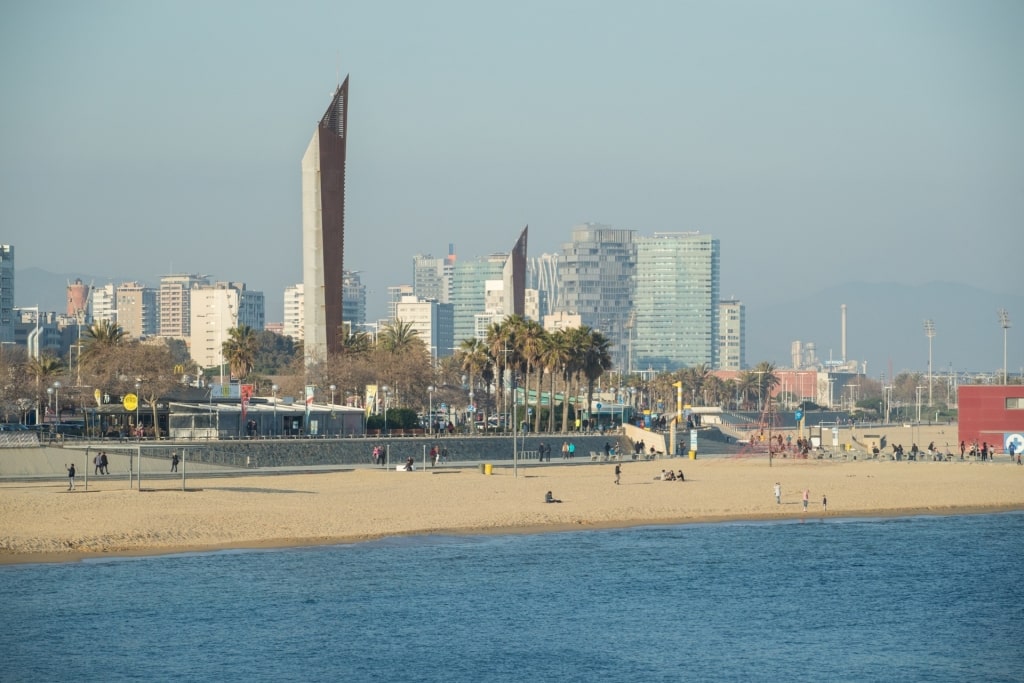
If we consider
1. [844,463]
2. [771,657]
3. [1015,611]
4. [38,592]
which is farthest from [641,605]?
[844,463]

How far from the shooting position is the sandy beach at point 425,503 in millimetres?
47406

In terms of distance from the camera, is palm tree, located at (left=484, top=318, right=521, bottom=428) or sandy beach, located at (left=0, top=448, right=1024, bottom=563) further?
palm tree, located at (left=484, top=318, right=521, bottom=428)

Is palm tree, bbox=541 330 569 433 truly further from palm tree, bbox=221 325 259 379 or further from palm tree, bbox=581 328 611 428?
palm tree, bbox=221 325 259 379

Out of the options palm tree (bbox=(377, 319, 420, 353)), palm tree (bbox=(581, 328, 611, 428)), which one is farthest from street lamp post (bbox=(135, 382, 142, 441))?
palm tree (bbox=(377, 319, 420, 353))

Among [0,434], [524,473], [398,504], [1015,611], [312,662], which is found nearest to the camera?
[312,662]

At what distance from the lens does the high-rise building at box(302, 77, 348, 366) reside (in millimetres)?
93188

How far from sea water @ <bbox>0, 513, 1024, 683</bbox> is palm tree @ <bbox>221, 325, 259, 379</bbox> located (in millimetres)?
57403

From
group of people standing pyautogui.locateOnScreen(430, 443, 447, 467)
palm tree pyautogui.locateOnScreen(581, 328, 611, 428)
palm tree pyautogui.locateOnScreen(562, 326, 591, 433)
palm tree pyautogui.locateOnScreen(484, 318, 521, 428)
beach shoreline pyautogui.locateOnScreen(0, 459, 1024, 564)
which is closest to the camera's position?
beach shoreline pyautogui.locateOnScreen(0, 459, 1024, 564)

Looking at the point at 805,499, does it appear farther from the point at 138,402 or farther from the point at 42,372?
the point at 42,372

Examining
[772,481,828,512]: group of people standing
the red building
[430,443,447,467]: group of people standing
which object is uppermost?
the red building

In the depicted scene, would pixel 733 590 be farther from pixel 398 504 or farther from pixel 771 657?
pixel 398 504

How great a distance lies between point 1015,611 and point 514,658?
642 inches

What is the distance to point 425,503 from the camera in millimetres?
57906

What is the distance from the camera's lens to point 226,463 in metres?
68.4
